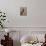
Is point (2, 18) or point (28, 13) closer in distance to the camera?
point (2, 18)

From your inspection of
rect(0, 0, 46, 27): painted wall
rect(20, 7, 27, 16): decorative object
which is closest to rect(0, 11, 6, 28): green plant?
rect(0, 0, 46, 27): painted wall

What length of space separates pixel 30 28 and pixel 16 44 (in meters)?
0.55

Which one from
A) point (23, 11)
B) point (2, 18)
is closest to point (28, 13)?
point (23, 11)

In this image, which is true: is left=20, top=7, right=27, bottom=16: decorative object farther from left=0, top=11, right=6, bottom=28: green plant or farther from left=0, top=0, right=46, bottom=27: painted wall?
left=0, top=11, right=6, bottom=28: green plant

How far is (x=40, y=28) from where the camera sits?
138 inches

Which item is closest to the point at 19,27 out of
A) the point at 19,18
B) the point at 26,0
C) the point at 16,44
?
the point at 19,18

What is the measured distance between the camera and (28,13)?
11.5ft

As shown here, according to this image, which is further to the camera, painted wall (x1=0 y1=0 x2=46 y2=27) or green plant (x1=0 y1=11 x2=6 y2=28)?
painted wall (x1=0 y1=0 x2=46 y2=27)

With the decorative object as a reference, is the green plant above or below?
below

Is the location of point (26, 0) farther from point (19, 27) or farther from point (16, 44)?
point (16, 44)

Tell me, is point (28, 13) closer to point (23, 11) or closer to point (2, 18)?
point (23, 11)

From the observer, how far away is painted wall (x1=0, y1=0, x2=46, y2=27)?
349 centimetres

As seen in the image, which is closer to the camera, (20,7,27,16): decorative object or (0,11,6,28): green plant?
(0,11,6,28): green plant

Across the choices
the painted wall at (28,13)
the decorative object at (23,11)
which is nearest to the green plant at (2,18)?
the painted wall at (28,13)
